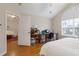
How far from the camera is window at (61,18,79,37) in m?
1.89

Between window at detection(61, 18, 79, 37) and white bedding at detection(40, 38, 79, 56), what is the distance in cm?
11

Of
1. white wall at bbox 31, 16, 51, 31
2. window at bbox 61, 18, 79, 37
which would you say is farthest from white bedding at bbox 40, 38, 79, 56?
A: white wall at bbox 31, 16, 51, 31

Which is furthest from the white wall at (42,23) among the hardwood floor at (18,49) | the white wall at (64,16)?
the hardwood floor at (18,49)


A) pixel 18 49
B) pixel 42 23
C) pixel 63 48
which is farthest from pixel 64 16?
pixel 18 49

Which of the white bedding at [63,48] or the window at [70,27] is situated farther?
the window at [70,27]

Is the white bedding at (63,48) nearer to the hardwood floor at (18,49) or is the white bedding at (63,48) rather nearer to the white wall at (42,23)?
the hardwood floor at (18,49)

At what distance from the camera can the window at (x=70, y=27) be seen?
1.89 metres

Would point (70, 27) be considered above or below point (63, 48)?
above

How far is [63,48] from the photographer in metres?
1.62

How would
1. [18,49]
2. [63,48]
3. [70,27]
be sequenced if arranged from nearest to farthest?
[63,48], [70,27], [18,49]

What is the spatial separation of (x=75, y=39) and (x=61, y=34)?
0.28 m

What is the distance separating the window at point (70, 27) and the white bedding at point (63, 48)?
113 millimetres

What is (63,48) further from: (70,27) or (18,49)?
(18,49)

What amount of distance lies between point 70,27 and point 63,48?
52cm
